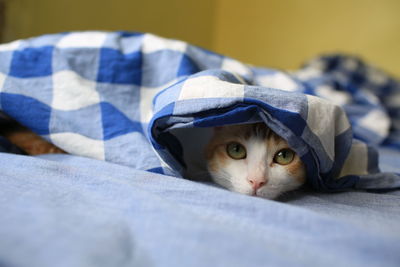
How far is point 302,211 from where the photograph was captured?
481mm

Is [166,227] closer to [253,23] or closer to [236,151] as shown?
[236,151]

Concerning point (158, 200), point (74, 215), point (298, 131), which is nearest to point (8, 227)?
point (74, 215)

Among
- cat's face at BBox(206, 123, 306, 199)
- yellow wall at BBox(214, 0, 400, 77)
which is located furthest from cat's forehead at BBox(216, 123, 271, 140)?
yellow wall at BBox(214, 0, 400, 77)

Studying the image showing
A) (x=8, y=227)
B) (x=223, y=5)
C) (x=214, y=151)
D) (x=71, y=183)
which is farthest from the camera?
(x=223, y=5)

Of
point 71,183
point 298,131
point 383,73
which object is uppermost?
point 298,131

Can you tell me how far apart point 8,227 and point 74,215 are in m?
0.08

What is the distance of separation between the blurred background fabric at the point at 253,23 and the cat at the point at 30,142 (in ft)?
2.42

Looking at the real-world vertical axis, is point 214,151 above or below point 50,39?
below

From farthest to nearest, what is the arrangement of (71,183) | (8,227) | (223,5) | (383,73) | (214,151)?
(223,5) < (383,73) < (214,151) < (71,183) < (8,227)

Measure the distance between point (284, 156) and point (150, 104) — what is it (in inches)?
14.5

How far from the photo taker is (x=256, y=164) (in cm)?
69

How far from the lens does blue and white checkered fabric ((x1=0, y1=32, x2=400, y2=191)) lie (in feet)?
1.99

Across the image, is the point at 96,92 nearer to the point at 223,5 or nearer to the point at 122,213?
the point at 122,213

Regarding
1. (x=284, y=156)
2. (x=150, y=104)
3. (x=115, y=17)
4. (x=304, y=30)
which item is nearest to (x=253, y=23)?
(x=304, y=30)
